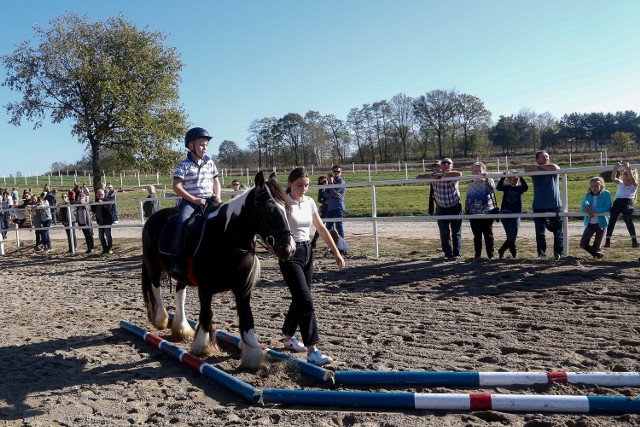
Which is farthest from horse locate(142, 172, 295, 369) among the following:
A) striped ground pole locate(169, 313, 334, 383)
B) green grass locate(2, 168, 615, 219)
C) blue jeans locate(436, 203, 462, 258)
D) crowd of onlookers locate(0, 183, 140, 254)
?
crowd of onlookers locate(0, 183, 140, 254)

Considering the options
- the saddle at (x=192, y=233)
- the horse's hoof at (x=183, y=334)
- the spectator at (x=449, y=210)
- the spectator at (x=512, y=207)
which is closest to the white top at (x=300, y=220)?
the saddle at (x=192, y=233)

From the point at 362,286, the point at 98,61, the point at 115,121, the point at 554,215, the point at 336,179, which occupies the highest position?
the point at 98,61

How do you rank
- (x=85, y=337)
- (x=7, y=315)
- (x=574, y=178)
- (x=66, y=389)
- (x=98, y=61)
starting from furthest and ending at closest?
(x=574, y=178) < (x=98, y=61) < (x=7, y=315) < (x=85, y=337) < (x=66, y=389)

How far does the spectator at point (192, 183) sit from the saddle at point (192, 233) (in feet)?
0.16

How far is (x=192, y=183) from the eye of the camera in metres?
5.67

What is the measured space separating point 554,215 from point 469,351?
4.83m

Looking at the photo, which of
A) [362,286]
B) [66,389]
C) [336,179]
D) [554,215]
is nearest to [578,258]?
[554,215]

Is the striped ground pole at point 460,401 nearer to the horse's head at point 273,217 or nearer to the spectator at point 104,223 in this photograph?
the horse's head at point 273,217

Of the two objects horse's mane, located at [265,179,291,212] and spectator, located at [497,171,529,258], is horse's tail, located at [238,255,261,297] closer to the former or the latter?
horse's mane, located at [265,179,291,212]

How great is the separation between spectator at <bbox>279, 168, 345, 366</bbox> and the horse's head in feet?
0.74

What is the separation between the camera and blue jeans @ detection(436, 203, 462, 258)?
9930mm

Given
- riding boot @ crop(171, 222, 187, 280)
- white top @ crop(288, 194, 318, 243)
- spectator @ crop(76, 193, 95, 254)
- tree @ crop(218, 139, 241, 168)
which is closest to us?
white top @ crop(288, 194, 318, 243)

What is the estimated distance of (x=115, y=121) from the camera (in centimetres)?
2242

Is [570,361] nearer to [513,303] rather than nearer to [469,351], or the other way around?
[469,351]
